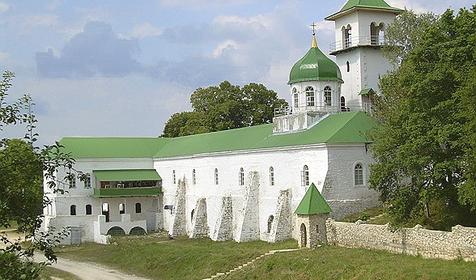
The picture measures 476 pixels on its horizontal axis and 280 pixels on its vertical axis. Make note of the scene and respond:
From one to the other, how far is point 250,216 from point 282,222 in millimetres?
4341

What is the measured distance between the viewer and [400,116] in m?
27.8

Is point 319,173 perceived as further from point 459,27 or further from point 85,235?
point 85,235

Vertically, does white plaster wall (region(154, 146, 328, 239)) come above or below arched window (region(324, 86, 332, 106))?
below

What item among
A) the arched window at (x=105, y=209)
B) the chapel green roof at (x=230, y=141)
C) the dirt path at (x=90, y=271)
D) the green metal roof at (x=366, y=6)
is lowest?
the dirt path at (x=90, y=271)

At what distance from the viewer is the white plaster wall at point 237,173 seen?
120 ft

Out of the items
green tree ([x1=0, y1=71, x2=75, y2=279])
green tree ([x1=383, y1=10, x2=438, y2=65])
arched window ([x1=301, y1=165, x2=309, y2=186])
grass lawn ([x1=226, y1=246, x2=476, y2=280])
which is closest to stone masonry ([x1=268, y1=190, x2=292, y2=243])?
arched window ([x1=301, y1=165, x2=309, y2=186])

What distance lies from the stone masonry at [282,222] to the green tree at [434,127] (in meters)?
8.92

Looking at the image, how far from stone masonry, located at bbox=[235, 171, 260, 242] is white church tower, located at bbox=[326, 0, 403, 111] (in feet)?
25.3

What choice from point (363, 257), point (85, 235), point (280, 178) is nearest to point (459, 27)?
point (363, 257)

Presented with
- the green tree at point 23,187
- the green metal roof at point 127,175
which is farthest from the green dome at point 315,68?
the green tree at point 23,187

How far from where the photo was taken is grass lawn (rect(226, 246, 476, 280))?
22.6 meters

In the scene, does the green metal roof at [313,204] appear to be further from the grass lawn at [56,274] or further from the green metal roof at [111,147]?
the green metal roof at [111,147]

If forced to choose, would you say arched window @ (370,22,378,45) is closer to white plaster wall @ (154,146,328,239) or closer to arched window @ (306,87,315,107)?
arched window @ (306,87,315,107)

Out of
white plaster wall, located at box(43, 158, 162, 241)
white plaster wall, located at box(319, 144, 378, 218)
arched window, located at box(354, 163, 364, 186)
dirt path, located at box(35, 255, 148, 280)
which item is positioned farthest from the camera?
white plaster wall, located at box(43, 158, 162, 241)
